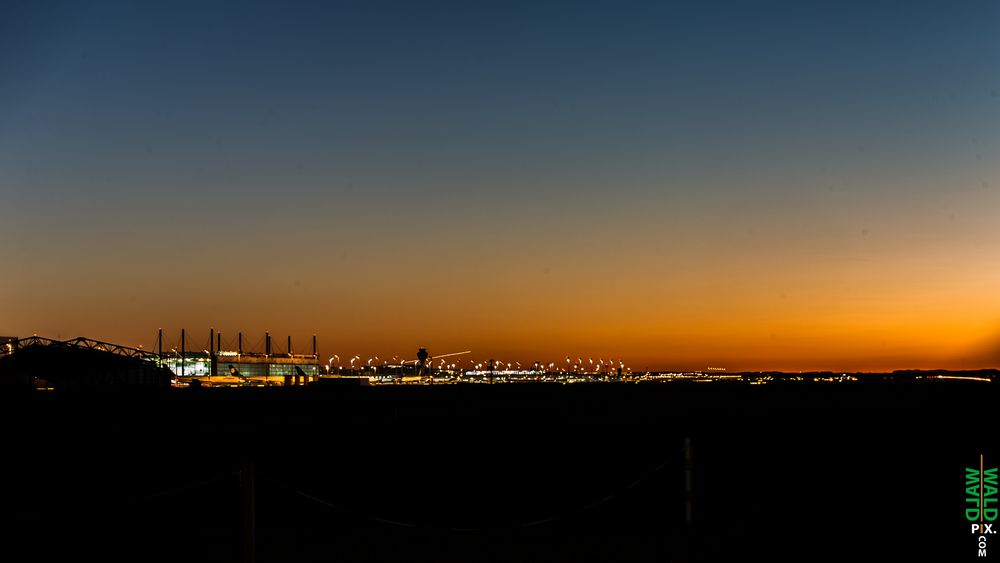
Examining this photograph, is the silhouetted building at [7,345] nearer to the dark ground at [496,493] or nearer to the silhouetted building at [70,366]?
the silhouetted building at [70,366]

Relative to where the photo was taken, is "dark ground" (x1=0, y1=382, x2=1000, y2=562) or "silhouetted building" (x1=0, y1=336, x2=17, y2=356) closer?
"dark ground" (x1=0, y1=382, x2=1000, y2=562)

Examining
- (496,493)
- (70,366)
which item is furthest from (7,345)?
(496,493)

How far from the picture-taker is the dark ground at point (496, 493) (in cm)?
1416

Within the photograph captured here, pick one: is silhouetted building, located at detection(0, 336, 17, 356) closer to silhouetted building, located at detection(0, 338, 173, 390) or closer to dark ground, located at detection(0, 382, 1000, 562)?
silhouetted building, located at detection(0, 338, 173, 390)

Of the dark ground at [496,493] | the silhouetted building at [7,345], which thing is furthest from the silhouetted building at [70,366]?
the dark ground at [496,493]

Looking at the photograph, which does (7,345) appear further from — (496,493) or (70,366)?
(496,493)

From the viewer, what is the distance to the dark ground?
46.4 feet

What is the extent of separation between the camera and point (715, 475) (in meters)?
23.5

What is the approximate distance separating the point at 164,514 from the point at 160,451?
16591mm

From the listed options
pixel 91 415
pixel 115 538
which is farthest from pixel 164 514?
pixel 91 415

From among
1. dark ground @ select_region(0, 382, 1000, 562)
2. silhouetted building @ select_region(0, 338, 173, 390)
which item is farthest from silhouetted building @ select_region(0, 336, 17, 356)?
dark ground @ select_region(0, 382, 1000, 562)

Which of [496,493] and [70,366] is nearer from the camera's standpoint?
[496,493]

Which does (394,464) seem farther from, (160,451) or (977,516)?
(977,516)

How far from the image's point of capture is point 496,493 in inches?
851
